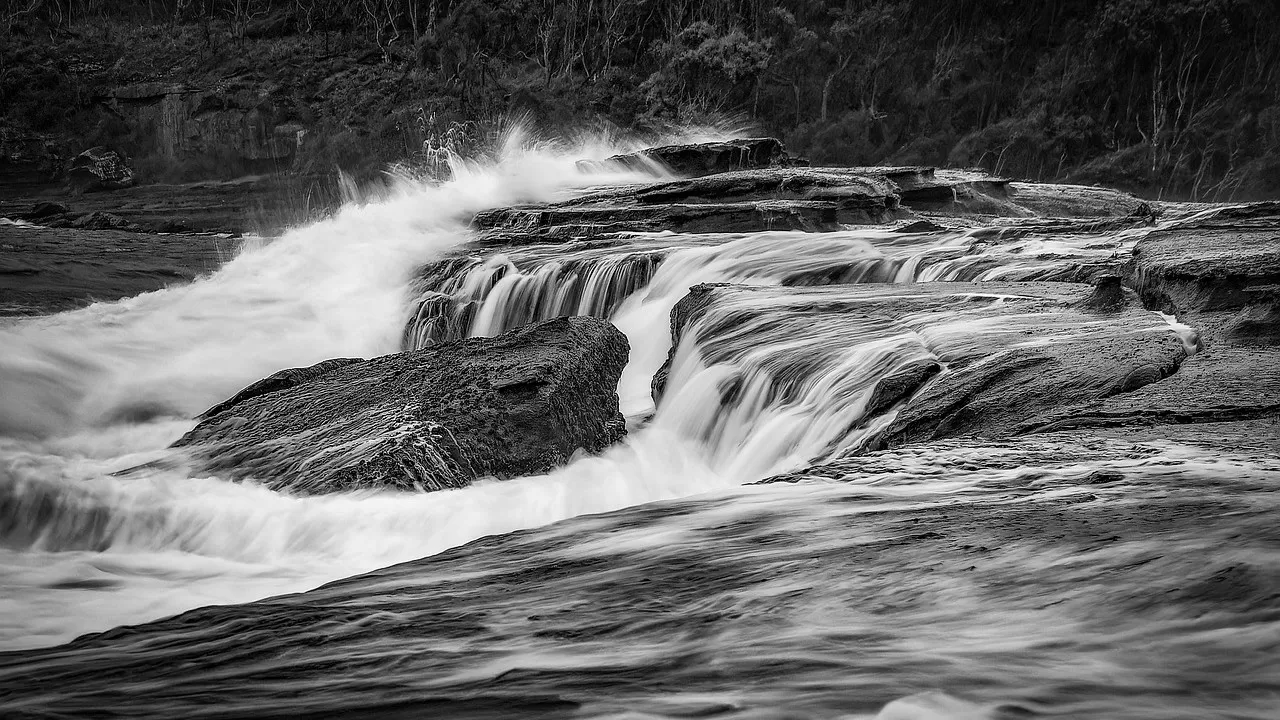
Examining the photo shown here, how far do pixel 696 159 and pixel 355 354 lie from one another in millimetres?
10427

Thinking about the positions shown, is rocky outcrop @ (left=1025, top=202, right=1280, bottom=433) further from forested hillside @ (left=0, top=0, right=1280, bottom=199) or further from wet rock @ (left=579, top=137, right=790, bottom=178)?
forested hillside @ (left=0, top=0, right=1280, bottom=199)

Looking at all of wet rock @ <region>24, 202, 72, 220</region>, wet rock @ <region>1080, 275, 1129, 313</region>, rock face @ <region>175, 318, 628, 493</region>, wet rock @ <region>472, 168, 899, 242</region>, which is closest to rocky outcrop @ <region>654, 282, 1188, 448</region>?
wet rock @ <region>1080, 275, 1129, 313</region>

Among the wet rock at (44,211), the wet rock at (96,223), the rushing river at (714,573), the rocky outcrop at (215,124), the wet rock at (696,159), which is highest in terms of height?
the rocky outcrop at (215,124)

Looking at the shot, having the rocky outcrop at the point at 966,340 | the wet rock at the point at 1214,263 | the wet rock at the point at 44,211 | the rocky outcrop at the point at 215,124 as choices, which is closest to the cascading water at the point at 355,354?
the rocky outcrop at the point at 966,340

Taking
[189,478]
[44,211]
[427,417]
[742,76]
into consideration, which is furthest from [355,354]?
[742,76]

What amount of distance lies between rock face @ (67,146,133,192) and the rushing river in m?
32.2

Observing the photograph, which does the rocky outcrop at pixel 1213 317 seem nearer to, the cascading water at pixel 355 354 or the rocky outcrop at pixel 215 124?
the cascading water at pixel 355 354

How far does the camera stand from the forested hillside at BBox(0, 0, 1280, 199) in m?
28.2

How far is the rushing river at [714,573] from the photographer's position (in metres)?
1.68

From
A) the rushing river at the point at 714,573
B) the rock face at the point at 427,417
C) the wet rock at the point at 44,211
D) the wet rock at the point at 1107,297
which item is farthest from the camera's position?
the wet rock at the point at 44,211

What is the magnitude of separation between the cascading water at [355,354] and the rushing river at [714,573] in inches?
0.9

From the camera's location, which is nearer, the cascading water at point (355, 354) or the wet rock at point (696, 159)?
the cascading water at point (355, 354)

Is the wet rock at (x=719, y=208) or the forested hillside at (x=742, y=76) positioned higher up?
the forested hillside at (x=742, y=76)

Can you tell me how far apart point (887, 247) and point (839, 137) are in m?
24.2
